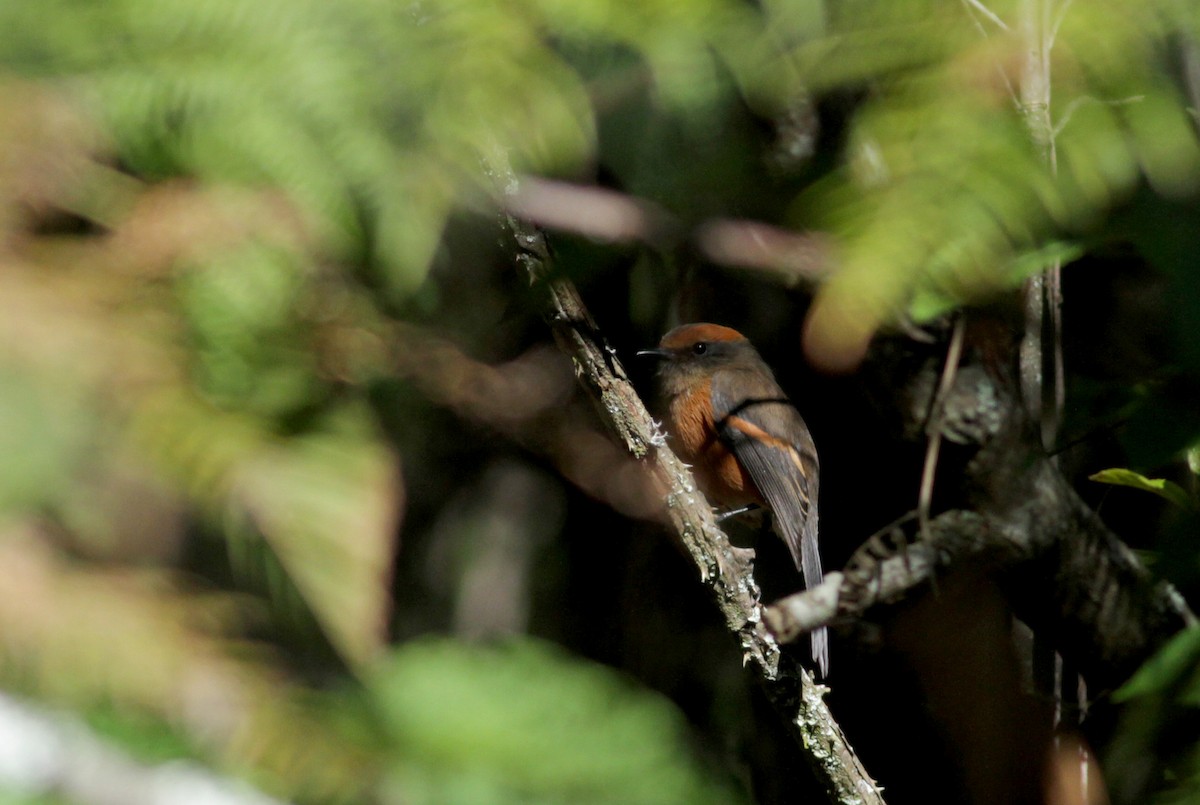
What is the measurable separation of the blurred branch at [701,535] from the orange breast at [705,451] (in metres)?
1.75

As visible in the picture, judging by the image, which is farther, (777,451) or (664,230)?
(777,451)

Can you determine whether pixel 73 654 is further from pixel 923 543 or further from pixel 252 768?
pixel 923 543

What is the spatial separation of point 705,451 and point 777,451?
0.48m

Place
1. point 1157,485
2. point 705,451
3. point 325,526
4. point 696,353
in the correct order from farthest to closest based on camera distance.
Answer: point 705,451 → point 696,353 → point 1157,485 → point 325,526

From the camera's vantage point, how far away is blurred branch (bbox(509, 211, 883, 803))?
1.84 metres

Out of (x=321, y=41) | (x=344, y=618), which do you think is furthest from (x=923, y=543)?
(x=321, y=41)

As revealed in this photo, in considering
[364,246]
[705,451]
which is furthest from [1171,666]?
[705,451]

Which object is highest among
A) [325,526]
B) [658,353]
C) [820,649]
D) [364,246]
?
[658,353]

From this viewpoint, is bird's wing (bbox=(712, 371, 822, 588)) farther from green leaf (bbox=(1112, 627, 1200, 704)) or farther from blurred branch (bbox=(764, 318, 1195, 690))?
green leaf (bbox=(1112, 627, 1200, 704))

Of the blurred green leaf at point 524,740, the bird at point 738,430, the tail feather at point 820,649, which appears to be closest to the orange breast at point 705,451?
the bird at point 738,430

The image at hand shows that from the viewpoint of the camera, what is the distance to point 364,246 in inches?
79.3

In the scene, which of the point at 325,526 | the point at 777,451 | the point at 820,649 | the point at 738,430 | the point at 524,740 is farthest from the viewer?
the point at 738,430

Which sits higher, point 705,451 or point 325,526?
point 705,451

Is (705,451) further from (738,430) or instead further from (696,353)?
(696,353)
